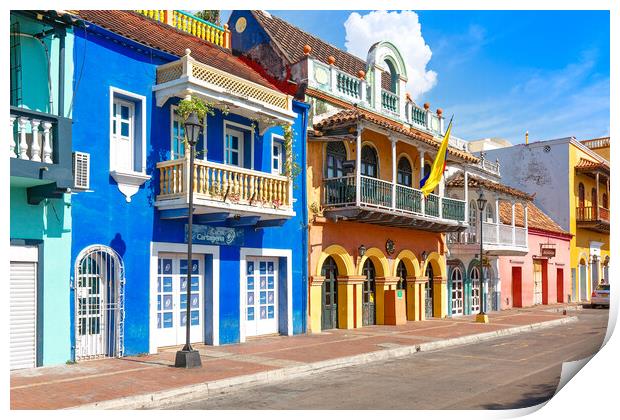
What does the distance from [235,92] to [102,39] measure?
126 inches

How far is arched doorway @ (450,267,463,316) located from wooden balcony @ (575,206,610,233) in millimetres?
16134

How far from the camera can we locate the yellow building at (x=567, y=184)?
125ft

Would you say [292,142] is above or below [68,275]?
above

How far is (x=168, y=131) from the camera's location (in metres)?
14.6

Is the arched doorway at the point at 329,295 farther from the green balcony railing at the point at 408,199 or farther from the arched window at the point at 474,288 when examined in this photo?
the arched window at the point at 474,288

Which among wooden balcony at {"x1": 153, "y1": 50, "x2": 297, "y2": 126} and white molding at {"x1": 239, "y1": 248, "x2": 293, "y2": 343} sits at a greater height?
wooden balcony at {"x1": 153, "y1": 50, "x2": 297, "y2": 126}

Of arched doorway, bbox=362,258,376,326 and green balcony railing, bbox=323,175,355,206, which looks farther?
arched doorway, bbox=362,258,376,326

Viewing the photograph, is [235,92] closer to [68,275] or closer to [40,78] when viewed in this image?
[40,78]

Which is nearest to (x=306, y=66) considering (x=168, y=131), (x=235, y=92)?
(x=235, y=92)

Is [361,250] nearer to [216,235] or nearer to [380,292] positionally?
[380,292]

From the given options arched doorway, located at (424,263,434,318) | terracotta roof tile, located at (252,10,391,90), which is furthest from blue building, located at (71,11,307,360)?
arched doorway, located at (424,263,434,318)

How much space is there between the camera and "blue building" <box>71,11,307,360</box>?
1292cm

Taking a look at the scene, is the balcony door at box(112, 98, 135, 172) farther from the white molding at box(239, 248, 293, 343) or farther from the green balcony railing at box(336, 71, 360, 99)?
the green balcony railing at box(336, 71, 360, 99)

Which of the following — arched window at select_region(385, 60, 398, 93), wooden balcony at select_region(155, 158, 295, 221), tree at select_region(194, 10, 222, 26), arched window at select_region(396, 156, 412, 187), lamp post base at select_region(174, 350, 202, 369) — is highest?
tree at select_region(194, 10, 222, 26)
